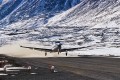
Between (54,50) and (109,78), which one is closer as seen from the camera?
(109,78)

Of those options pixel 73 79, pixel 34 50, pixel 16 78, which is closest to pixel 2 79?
pixel 16 78

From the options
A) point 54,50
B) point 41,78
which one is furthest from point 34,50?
point 41,78

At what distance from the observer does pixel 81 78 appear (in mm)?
34062

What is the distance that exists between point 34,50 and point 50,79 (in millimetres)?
102296

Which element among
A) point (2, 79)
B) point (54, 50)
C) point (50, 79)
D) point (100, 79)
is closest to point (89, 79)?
point (100, 79)

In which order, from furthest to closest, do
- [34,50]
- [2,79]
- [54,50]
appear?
1. [34,50]
2. [54,50]
3. [2,79]

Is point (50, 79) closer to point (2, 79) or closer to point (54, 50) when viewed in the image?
point (2, 79)

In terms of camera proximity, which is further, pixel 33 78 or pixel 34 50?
pixel 34 50

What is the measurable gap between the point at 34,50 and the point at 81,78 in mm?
101886

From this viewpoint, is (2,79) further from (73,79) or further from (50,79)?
(73,79)

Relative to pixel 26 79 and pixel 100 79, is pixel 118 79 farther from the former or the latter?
pixel 26 79

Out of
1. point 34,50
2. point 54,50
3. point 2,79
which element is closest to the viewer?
point 2,79

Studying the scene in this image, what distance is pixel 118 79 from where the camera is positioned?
108 ft

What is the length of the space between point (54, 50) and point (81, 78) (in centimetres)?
7835
